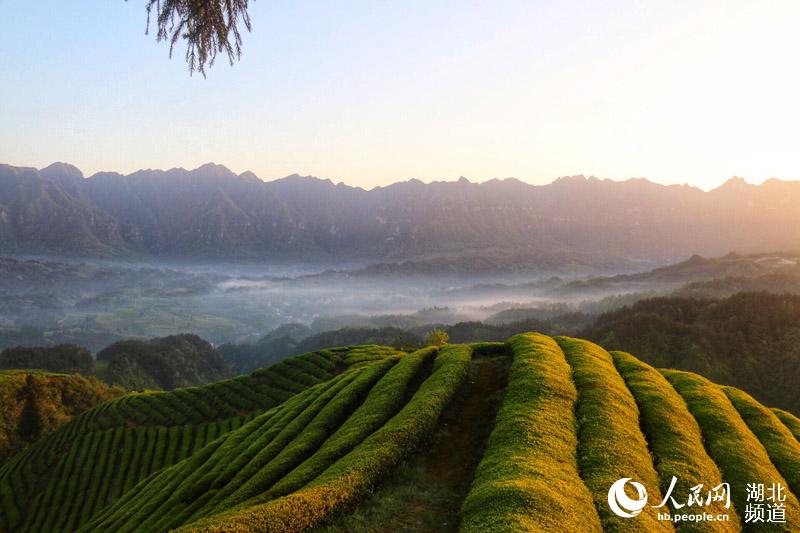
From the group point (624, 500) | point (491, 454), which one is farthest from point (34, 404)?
point (624, 500)

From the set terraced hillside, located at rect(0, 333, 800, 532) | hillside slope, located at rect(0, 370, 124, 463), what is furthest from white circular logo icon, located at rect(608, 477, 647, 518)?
hillside slope, located at rect(0, 370, 124, 463)

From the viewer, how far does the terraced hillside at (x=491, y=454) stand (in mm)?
18828

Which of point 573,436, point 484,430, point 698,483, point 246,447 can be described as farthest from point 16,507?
point 698,483

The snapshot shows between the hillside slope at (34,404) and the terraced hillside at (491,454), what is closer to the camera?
the terraced hillside at (491,454)

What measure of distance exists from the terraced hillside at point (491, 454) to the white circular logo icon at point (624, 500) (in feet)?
0.93

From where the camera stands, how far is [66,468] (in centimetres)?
8312

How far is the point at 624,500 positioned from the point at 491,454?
6142 millimetres

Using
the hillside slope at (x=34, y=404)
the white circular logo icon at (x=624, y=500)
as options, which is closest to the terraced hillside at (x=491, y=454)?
the white circular logo icon at (x=624, y=500)

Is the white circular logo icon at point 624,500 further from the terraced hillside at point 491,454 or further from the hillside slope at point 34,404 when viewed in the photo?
the hillside slope at point 34,404

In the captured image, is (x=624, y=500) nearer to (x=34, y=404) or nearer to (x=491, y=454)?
(x=491, y=454)

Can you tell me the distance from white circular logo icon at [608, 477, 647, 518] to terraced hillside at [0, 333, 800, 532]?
28 centimetres

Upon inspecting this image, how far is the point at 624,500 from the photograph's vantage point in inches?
740

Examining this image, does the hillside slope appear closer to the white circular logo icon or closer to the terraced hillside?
the terraced hillside

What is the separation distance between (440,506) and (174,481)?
96.7ft
